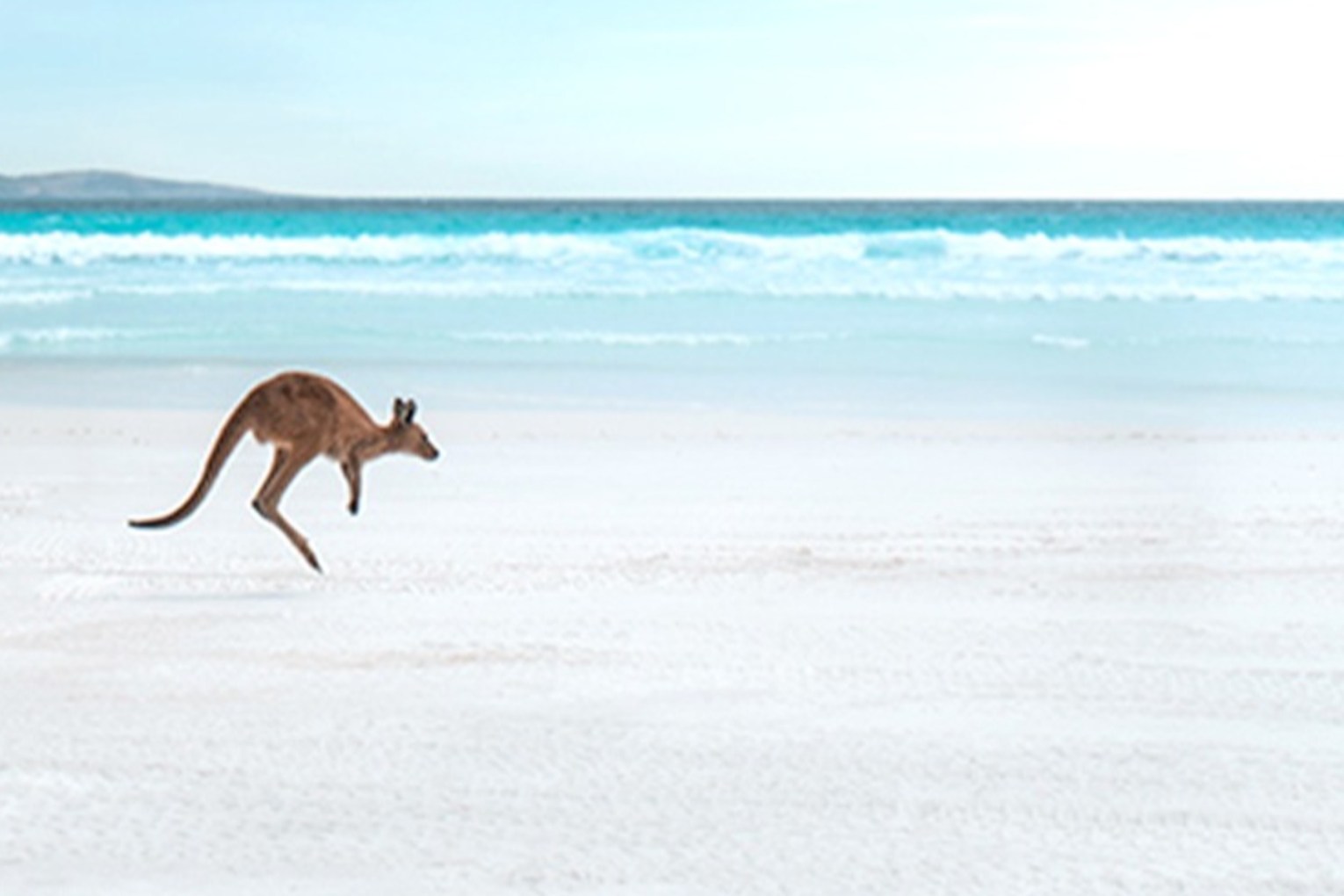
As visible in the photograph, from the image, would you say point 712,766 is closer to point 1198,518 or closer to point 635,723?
point 635,723

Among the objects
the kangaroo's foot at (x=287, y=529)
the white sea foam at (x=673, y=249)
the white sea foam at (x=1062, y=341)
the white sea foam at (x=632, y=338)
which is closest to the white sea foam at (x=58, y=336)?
the white sea foam at (x=632, y=338)

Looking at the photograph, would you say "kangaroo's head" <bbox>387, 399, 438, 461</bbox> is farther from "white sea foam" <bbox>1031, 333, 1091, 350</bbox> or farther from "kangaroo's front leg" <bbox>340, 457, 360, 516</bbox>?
"white sea foam" <bbox>1031, 333, 1091, 350</bbox>

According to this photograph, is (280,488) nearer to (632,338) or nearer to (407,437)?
(407,437)

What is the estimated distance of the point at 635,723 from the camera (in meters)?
3.30

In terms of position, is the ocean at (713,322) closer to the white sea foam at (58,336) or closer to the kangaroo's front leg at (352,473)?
the white sea foam at (58,336)

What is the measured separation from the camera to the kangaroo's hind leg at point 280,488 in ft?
14.3

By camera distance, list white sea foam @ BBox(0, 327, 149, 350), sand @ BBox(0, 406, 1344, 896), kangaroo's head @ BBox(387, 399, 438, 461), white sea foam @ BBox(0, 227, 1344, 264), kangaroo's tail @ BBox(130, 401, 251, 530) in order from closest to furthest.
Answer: sand @ BBox(0, 406, 1344, 896) < kangaroo's tail @ BBox(130, 401, 251, 530) < kangaroo's head @ BBox(387, 399, 438, 461) < white sea foam @ BBox(0, 327, 149, 350) < white sea foam @ BBox(0, 227, 1344, 264)

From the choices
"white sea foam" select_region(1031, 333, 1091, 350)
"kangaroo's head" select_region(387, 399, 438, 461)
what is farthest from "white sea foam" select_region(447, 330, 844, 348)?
"kangaroo's head" select_region(387, 399, 438, 461)

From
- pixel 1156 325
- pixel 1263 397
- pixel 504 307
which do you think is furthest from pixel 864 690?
pixel 504 307

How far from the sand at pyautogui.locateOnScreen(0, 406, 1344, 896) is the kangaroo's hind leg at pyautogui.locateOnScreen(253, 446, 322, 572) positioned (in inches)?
5.1

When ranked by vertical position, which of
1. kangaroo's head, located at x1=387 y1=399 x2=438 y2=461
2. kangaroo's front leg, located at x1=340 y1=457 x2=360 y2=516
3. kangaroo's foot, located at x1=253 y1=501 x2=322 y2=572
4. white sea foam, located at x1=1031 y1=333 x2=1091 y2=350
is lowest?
white sea foam, located at x1=1031 y1=333 x2=1091 y2=350

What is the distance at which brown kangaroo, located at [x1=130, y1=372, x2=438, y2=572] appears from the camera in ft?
14.1

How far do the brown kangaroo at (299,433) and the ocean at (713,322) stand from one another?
4371mm

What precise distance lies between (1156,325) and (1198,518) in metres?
9.60
